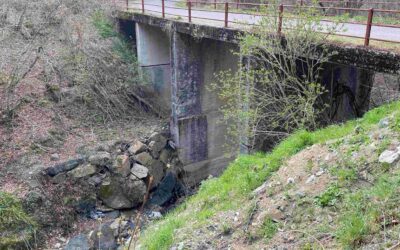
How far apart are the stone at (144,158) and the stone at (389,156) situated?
31.7ft

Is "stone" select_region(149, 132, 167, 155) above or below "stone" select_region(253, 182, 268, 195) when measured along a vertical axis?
below

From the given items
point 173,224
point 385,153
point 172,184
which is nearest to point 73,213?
point 172,184

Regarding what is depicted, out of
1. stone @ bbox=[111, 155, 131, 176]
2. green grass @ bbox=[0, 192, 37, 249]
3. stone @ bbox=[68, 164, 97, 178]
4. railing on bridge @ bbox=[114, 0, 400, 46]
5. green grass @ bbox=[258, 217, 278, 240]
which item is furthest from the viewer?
stone @ bbox=[111, 155, 131, 176]

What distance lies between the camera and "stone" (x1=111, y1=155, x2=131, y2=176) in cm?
1268

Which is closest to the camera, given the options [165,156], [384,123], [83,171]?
[384,123]

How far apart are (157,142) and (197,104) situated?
7.12 feet

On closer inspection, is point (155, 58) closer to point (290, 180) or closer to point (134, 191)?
point (134, 191)

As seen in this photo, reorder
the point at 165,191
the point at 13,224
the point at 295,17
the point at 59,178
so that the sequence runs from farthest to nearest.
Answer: the point at 165,191, the point at 59,178, the point at 13,224, the point at 295,17

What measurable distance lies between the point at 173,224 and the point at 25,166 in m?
6.81

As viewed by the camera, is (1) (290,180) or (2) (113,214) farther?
(2) (113,214)

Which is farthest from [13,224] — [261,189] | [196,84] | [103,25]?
[103,25]

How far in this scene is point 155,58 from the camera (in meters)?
17.6

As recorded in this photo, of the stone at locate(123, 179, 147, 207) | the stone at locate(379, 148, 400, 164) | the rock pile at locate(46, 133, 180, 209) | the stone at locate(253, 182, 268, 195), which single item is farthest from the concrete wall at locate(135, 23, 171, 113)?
the stone at locate(379, 148, 400, 164)

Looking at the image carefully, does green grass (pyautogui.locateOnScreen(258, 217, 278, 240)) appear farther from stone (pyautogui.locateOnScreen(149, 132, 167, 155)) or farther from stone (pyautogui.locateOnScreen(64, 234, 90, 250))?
stone (pyautogui.locateOnScreen(149, 132, 167, 155))
